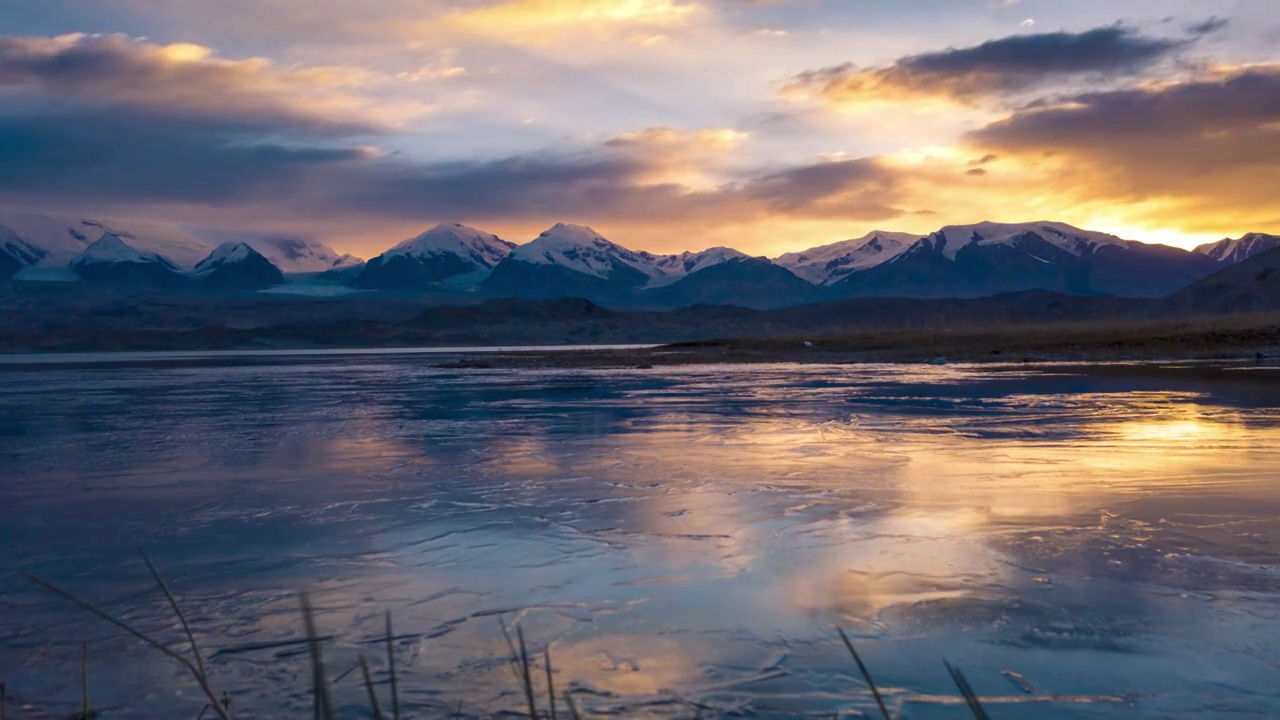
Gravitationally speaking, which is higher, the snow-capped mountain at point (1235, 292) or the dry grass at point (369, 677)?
the snow-capped mountain at point (1235, 292)

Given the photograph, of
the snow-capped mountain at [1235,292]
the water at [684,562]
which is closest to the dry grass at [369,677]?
the water at [684,562]

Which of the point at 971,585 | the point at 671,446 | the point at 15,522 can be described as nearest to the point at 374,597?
the point at 971,585

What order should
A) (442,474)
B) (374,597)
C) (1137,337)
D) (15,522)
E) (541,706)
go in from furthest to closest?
(1137,337) → (442,474) → (15,522) → (374,597) → (541,706)

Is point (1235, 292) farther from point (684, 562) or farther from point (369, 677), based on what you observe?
point (369, 677)

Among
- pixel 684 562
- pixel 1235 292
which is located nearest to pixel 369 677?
pixel 684 562

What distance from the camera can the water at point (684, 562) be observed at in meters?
5.39

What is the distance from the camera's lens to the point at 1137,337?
42188 millimetres

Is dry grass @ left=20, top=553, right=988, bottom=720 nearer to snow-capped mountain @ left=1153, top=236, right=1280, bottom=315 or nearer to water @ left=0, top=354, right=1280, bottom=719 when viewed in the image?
water @ left=0, top=354, right=1280, bottom=719

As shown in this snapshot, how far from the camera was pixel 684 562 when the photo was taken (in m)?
7.83

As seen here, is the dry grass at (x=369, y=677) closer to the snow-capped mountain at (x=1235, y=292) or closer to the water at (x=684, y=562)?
the water at (x=684, y=562)

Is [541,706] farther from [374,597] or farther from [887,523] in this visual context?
[887,523]

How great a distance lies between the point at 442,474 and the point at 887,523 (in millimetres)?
5789

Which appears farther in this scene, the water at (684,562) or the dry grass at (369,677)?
the water at (684,562)

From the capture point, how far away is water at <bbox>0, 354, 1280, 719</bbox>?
5.39 metres
